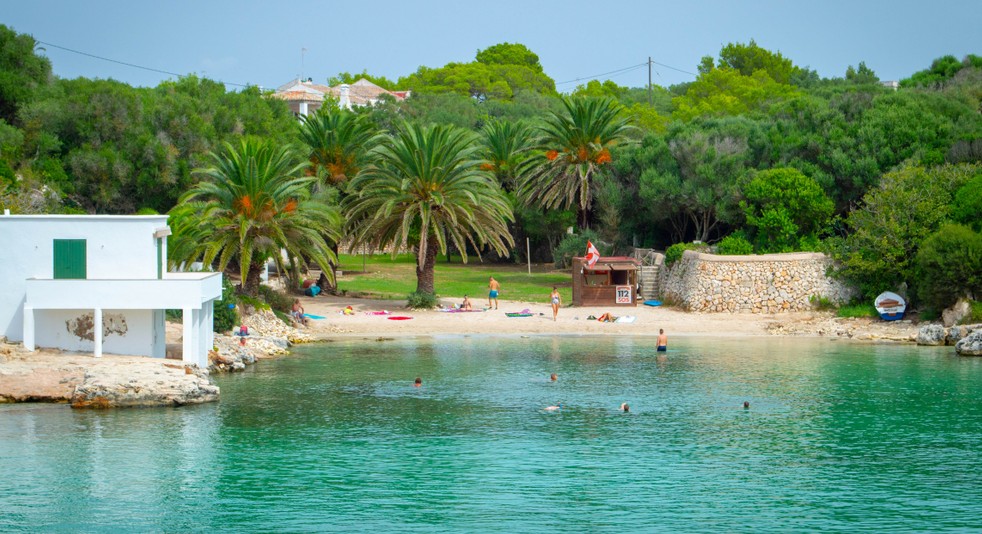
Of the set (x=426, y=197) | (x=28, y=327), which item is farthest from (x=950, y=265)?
(x=28, y=327)

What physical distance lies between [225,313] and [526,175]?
33.0 metres

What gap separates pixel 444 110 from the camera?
3900 inches

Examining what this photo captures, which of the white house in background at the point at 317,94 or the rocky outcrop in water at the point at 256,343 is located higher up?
the white house in background at the point at 317,94

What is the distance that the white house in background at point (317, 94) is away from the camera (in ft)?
392

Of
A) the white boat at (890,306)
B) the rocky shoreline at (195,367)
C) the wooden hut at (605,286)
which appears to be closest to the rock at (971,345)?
the rocky shoreline at (195,367)

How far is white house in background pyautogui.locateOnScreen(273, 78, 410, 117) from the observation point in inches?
4703

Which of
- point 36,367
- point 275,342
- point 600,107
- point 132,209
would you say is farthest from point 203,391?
point 600,107

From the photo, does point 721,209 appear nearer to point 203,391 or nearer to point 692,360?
point 692,360

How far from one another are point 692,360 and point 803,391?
6.81 metres

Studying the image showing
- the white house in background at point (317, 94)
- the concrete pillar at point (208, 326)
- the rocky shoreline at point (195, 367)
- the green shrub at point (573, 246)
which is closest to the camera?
the rocky shoreline at point (195, 367)

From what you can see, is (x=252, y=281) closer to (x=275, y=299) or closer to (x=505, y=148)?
(x=275, y=299)

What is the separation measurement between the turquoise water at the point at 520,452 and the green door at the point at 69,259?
5.00 metres

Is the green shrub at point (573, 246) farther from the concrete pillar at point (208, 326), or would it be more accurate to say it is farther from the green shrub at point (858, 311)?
the concrete pillar at point (208, 326)

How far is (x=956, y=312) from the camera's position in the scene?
4916 centimetres
